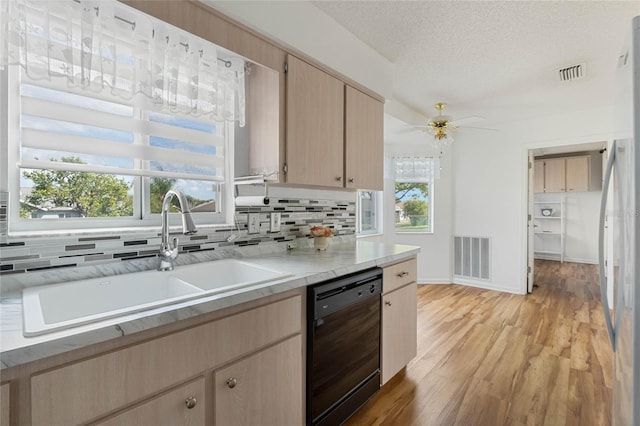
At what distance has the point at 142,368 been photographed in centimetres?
91

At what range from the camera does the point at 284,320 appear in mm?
1337

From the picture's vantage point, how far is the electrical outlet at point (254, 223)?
1960mm

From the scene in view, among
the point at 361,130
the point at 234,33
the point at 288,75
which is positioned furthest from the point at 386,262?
the point at 234,33

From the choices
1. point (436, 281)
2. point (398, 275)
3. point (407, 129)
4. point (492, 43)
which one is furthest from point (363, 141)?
point (436, 281)

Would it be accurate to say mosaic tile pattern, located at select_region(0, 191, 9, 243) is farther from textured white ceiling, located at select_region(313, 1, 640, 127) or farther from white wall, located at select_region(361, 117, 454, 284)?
white wall, located at select_region(361, 117, 454, 284)

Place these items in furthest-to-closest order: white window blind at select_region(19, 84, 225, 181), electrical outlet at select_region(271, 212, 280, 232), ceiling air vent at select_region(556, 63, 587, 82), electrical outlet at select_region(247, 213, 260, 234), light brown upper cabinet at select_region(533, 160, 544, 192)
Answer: light brown upper cabinet at select_region(533, 160, 544, 192) < ceiling air vent at select_region(556, 63, 587, 82) < electrical outlet at select_region(271, 212, 280, 232) < electrical outlet at select_region(247, 213, 260, 234) < white window blind at select_region(19, 84, 225, 181)

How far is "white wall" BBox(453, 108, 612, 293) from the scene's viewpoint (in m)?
4.17

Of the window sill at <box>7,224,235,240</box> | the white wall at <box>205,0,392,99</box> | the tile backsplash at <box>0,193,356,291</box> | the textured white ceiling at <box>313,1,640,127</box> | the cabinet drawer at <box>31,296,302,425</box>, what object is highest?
the textured white ceiling at <box>313,1,640,127</box>

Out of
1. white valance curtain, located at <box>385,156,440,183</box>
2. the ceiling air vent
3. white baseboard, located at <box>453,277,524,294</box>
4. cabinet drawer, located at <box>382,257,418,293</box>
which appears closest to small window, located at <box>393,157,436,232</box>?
white valance curtain, located at <box>385,156,440,183</box>

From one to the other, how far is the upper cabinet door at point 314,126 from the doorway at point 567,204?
5506 mm

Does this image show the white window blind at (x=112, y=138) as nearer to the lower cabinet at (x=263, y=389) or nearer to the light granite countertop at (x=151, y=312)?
the light granite countertop at (x=151, y=312)

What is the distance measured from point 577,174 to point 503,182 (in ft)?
9.78

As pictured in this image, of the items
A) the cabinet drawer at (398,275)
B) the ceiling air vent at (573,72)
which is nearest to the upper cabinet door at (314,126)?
the cabinet drawer at (398,275)

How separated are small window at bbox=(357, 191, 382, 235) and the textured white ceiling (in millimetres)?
1494
